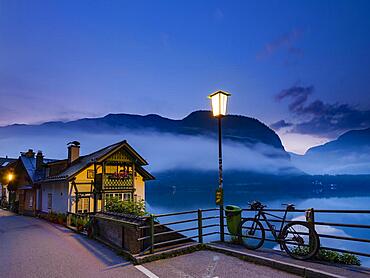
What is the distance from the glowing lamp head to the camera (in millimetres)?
8506

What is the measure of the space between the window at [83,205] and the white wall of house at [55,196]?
898mm

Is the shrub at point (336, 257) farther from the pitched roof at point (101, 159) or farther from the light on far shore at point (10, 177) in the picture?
the light on far shore at point (10, 177)

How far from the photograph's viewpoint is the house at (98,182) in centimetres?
1994

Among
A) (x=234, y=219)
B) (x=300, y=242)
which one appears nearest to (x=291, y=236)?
(x=300, y=242)

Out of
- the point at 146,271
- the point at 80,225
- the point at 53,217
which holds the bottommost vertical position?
the point at 53,217

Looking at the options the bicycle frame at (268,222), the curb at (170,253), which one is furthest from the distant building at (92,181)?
the bicycle frame at (268,222)

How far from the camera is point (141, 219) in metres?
7.41

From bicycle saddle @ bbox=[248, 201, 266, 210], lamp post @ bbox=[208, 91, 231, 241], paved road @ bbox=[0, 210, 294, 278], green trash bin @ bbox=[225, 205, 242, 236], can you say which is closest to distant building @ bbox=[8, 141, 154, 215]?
paved road @ bbox=[0, 210, 294, 278]

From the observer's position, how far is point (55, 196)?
2223 centimetres

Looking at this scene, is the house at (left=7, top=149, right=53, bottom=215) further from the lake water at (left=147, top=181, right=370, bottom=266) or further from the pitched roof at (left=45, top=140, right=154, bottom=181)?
the lake water at (left=147, top=181, right=370, bottom=266)

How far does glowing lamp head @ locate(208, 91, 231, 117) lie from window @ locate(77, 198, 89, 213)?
15.1 metres

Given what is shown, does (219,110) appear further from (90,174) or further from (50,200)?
(50,200)

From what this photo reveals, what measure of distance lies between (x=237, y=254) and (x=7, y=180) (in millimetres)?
36610

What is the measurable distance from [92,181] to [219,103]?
50.0ft
